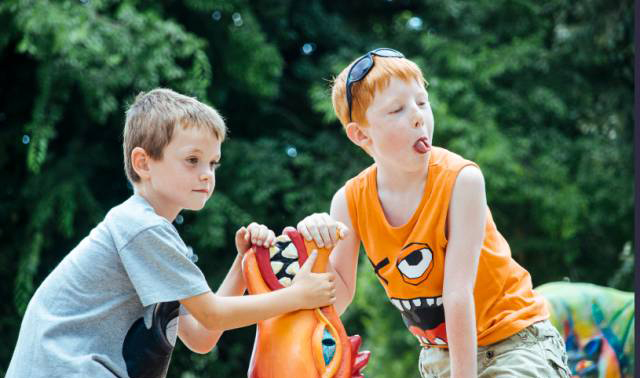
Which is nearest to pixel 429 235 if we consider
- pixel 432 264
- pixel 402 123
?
pixel 432 264

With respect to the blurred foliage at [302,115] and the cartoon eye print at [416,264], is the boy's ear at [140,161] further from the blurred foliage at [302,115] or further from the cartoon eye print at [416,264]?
the blurred foliage at [302,115]

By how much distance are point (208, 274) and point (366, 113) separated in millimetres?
5118

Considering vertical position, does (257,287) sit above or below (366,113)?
below

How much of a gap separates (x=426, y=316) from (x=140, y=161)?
0.83 metres

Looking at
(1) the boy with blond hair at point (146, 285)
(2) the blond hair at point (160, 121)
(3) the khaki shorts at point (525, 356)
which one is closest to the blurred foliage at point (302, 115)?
(2) the blond hair at point (160, 121)

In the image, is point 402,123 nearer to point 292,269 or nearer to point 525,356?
point 292,269

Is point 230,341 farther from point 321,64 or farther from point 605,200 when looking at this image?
point 605,200

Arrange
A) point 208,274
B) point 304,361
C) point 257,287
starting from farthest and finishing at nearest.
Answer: point 208,274
point 257,287
point 304,361

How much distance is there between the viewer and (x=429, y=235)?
219cm

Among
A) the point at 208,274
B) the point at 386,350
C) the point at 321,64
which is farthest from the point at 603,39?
the point at 208,274

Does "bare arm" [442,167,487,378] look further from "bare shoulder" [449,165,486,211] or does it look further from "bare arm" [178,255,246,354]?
"bare arm" [178,255,246,354]

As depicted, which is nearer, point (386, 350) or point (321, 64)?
point (386, 350)

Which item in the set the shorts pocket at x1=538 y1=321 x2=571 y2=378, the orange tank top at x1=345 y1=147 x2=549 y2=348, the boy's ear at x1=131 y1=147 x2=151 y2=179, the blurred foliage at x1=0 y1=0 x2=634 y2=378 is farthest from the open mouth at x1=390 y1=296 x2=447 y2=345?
the blurred foliage at x1=0 y1=0 x2=634 y2=378

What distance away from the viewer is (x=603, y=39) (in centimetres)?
729
